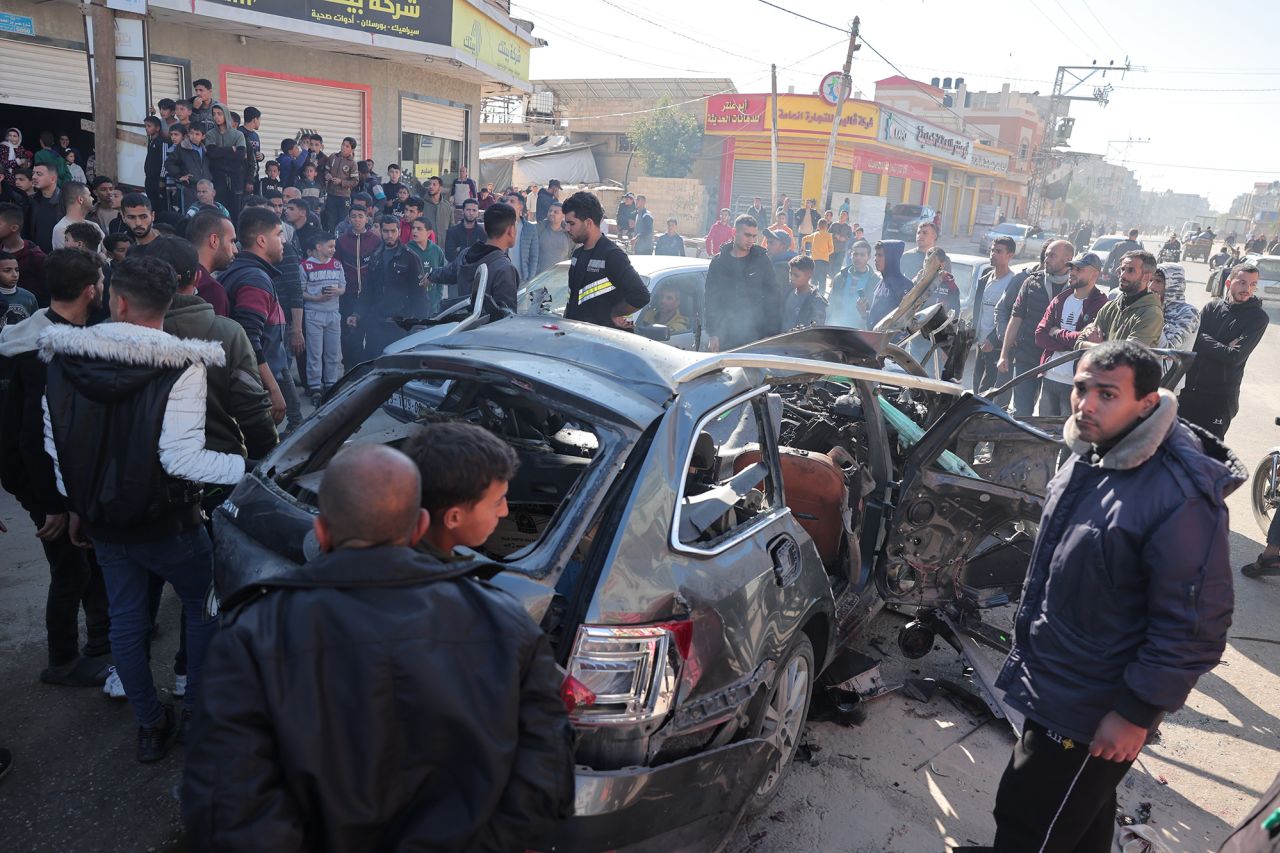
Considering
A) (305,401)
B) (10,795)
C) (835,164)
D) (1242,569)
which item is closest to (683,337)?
(305,401)

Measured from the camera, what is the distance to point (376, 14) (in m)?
13.7

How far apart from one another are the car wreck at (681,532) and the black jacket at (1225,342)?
11.6 ft

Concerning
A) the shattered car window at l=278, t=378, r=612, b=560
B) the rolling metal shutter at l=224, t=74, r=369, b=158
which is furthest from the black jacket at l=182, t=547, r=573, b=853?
the rolling metal shutter at l=224, t=74, r=369, b=158

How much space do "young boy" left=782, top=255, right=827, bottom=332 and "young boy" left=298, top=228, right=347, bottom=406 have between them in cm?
435

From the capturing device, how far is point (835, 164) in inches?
1388

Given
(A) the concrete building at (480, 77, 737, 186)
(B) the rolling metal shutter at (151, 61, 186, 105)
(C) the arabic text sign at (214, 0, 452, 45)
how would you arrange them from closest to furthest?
(B) the rolling metal shutter at (151, 61, 186, 105), (C) the arabic text sign at (214, 0, 452, 45), (A) the concrete building at (480, 77, 737, 186)

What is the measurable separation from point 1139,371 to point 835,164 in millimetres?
35151

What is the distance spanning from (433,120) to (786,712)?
55.5ft

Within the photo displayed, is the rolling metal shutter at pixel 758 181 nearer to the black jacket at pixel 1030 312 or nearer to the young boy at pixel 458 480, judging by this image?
the black jacket at pixel 1030 312

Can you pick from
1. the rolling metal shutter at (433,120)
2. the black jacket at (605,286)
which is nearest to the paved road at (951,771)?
the black jacket at (605,286)

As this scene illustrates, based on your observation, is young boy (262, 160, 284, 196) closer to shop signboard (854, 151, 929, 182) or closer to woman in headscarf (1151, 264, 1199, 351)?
woman in headscarf (1151, 264, 1199, 351)

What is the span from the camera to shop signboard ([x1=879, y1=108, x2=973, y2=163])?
36031 millimetres

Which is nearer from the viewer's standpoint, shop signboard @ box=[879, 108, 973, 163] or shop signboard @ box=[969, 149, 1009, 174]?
shop signboard @ box=[879, 108, 973, 163]

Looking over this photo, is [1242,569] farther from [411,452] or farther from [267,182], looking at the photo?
[267,182]
